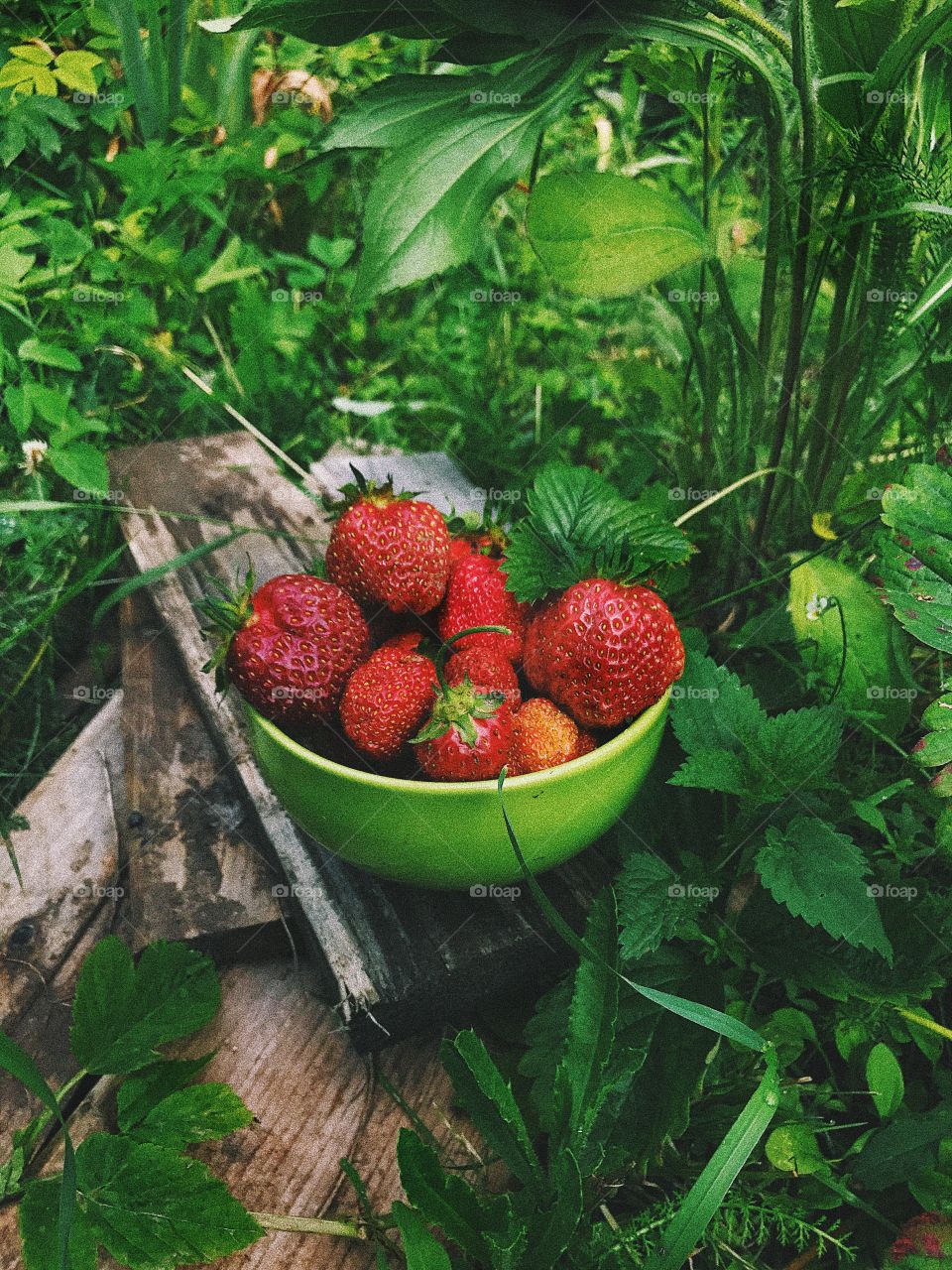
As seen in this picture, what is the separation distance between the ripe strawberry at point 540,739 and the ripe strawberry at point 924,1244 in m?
0.49

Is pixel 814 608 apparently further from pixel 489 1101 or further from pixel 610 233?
pixel 489 1101

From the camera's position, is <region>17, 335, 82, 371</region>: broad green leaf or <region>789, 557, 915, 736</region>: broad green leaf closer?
<region>789, 557, 915, 736</region>: broad green leaf

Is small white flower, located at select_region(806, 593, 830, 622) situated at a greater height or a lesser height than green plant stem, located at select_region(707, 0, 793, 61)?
lesser

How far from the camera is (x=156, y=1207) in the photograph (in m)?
0.87

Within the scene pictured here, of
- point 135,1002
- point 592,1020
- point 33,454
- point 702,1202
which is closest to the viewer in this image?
point 702,1202

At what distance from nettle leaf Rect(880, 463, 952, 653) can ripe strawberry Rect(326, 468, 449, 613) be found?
0.43 meters

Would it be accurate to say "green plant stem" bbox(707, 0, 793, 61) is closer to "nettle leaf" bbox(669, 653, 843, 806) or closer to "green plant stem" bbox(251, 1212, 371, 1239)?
"nettle leaf" bbox(669, 653, 843, 806)

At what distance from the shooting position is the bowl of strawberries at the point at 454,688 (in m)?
0.91

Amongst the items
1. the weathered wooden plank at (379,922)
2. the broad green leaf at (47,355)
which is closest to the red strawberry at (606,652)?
the weathered wooden plank at (379,922)

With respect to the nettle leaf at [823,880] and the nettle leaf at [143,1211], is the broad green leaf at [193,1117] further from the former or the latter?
the nettle leaf at [823,880]

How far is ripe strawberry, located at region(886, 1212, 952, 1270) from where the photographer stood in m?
0.86

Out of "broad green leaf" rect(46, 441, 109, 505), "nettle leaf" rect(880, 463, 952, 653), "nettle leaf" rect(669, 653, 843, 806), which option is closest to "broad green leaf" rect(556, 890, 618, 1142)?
"nettle leaf" rect(669, 653, 843, 806)

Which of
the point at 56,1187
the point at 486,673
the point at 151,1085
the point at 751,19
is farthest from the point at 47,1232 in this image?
the point at 751,19

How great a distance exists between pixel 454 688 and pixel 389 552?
16 centimetres
